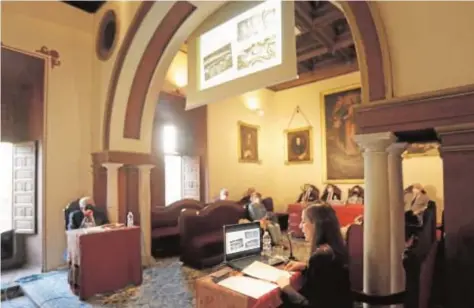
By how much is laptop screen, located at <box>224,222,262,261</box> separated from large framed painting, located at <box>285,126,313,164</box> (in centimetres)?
606

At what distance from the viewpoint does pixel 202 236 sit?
506 centimetres

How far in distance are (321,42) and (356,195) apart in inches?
149

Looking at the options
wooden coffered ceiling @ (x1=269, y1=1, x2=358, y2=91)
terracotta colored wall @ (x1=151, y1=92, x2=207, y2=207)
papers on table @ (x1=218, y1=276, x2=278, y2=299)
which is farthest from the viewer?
terracotta colored wall @ (x1=151, y1=92, x2=207, y2=207)

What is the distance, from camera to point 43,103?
4.84 m

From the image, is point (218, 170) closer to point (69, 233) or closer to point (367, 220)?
point (69, 233)

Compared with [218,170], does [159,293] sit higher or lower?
lower

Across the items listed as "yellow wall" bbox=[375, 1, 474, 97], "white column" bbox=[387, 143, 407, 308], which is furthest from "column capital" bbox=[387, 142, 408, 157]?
"yellow wall" bbox=[375, 1, 474, 97]

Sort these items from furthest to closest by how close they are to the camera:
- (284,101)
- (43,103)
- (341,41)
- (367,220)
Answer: (284,101)
(341,41)
(43,103)
(367,220)

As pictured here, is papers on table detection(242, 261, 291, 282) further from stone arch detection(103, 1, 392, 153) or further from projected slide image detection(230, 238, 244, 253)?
stone arch detection(103, 1, 392, 153)

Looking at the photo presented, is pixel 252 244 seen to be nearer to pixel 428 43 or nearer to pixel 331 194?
pixel 428 43

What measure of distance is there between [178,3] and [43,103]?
2591mm

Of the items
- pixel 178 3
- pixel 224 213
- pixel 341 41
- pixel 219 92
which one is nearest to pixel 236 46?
pixel 219 92

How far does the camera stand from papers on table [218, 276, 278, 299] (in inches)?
63.8

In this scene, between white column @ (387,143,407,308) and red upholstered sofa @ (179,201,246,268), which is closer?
white column @ (387,143,407,308)
